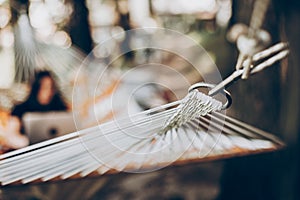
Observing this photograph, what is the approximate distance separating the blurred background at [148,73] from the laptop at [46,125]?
0.04 m

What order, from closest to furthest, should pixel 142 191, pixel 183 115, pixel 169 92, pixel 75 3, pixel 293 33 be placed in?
pixel 183 115, pixel 293 33, pixel 142 191, pixel 169 92, pixel 75 3

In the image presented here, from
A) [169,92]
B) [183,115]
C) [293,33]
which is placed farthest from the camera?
[169,92]

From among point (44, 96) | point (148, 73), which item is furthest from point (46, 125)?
point (148, 73)

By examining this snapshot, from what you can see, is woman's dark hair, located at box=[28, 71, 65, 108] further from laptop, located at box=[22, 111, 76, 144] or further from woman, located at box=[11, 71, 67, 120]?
laptop, located at box=[22, 111, 76, 144]

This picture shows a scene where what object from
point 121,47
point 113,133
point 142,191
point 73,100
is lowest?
point 142,191

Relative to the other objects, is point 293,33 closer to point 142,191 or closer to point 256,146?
point 256,146

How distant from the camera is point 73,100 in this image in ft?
4.92

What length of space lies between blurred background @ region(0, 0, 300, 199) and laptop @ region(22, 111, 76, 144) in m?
0.04

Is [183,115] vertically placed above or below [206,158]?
above

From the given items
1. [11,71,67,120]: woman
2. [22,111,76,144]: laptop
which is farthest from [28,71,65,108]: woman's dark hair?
[22,111,76,144]: laptop

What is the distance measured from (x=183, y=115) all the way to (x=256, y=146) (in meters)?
0.22

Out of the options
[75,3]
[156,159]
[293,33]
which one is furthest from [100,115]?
[293,33]

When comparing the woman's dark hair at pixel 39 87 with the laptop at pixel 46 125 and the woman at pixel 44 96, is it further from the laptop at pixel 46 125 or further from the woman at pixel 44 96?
the laptop at pixel 46 125

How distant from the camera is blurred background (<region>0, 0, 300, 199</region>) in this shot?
4.02ft
